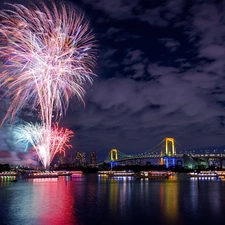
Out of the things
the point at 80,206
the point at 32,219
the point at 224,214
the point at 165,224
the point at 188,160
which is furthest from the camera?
the point at 188,160

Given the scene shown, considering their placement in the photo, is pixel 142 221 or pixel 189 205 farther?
pixel 189 205

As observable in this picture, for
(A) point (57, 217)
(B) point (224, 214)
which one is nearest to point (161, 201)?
(B) point (224, 214)

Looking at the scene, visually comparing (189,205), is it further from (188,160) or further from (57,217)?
(188,160)

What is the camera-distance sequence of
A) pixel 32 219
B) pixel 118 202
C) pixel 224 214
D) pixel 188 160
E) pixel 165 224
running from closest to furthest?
pixel 165 224, pixel 32 219, pixel 224 214, pixel 118 202, pixel 188 160

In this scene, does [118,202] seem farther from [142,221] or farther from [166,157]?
[166,157]

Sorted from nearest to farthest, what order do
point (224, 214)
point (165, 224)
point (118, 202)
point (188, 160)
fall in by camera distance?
1. point (165, 224)
2. point (224, 214)
3. point (118, 202)
4. point (188, 160)

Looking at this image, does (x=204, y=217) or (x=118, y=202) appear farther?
(x=118, y=202)

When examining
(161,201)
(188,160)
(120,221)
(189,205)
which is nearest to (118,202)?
(161,201)

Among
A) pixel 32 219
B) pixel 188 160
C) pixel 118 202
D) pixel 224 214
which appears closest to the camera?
pixel 32 219

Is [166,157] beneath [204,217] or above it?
above
